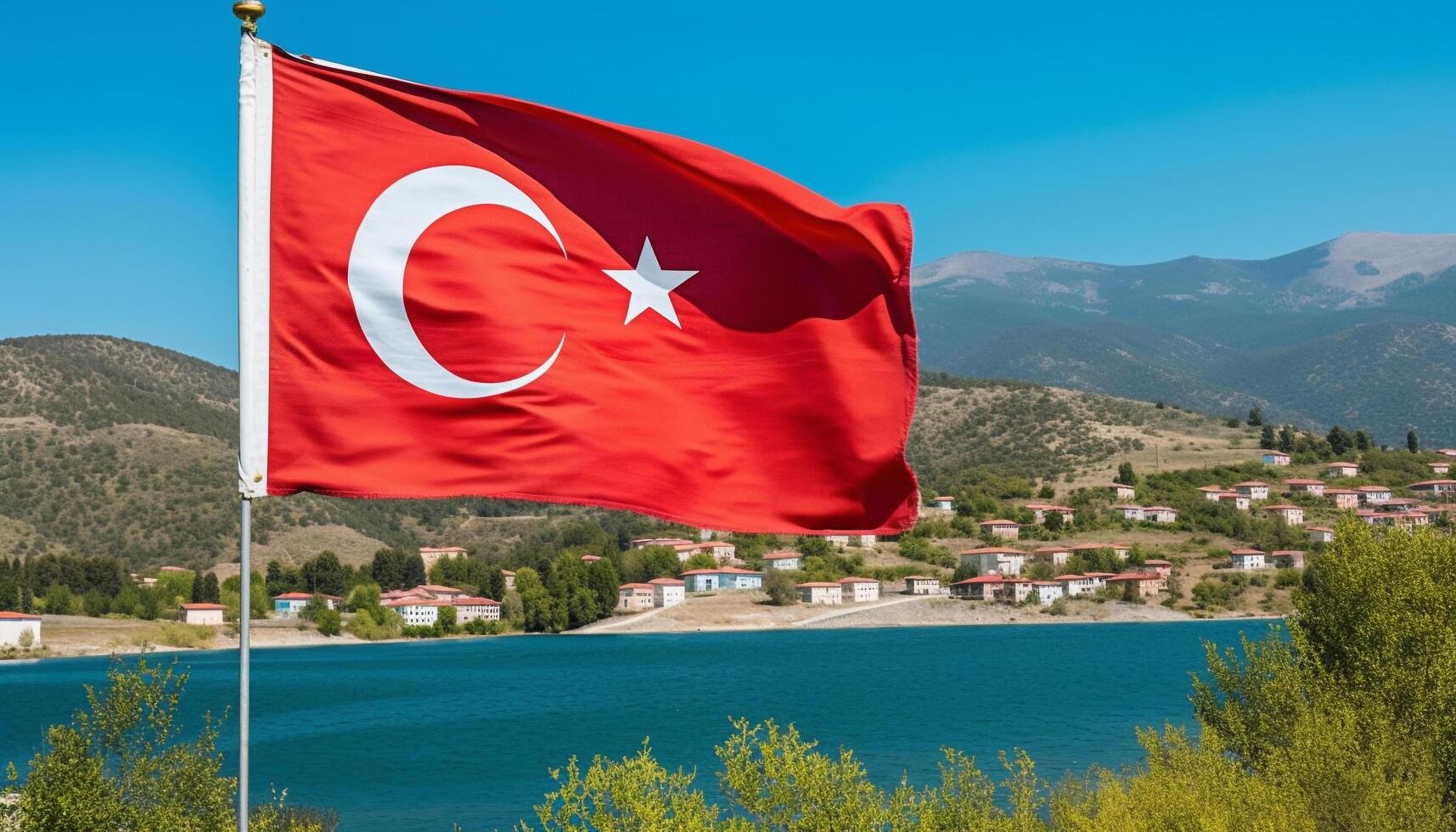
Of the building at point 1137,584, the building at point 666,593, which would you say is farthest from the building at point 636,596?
the building at point 1137,584

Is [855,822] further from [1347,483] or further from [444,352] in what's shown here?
[1347,483]

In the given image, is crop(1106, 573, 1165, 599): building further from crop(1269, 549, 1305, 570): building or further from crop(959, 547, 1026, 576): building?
crop(959, 547, 1026, 576): building

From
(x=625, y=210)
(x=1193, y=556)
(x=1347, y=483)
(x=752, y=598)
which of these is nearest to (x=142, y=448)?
(x=752, y=598)

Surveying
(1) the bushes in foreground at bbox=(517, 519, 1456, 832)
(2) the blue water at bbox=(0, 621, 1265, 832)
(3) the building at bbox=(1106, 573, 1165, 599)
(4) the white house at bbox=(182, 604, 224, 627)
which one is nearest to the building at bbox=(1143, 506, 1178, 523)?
(2) the blue water at bbox=(0, 621, 1265, 832)

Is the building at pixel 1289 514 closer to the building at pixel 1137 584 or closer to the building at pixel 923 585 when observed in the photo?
the building at pixel 1137 584

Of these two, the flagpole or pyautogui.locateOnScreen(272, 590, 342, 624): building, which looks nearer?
the flagpole

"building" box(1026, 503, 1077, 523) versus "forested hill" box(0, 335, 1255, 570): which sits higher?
"forested hill" box(0, 335, 1255, 570)
